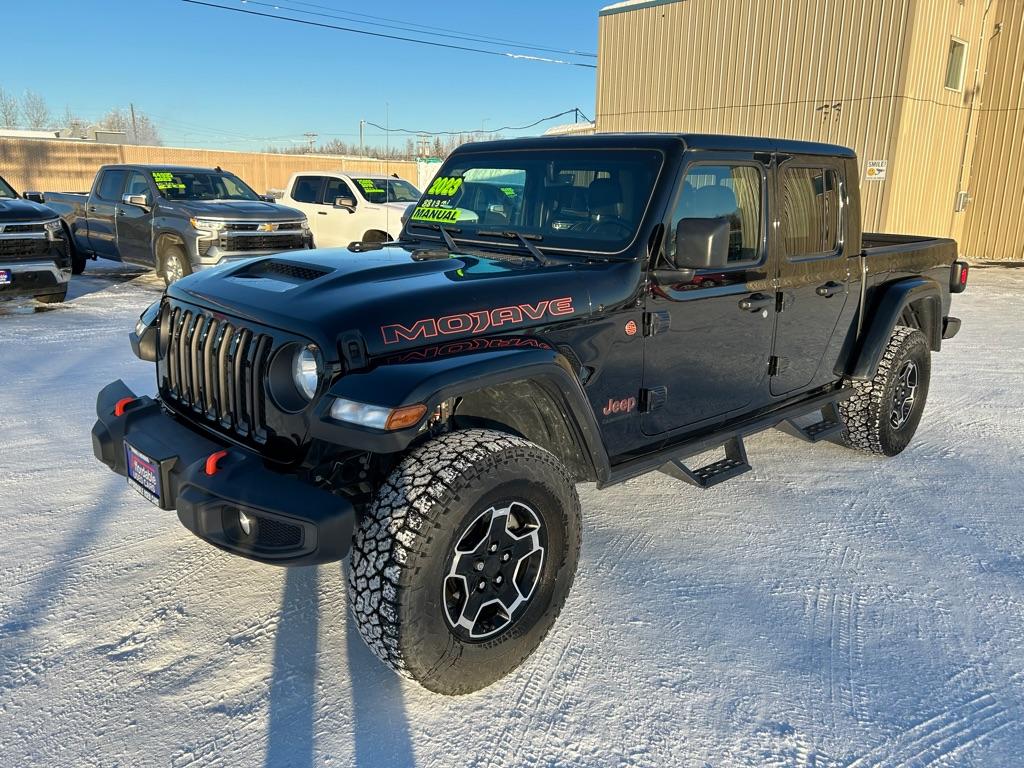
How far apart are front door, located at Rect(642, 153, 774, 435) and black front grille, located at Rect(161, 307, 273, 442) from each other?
1.58 metres

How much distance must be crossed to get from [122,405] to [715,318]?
256 centimetres

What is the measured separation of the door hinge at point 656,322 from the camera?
3277 millimetres

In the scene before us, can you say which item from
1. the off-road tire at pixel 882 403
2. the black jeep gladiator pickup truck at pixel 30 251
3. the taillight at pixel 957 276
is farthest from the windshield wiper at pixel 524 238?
the black jeep gladiator pickup truck at pixel 30 251

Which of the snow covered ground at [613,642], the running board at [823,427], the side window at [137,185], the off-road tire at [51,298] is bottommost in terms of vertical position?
the snow covered ground at [613,642]

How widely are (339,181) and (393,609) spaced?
37.7 ft

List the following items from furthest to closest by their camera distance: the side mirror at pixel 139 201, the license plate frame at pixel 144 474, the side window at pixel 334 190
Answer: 1. the side window at pixel 334 190
2. the side mirror at pixel 139 201
3. the license plate frame at pixel 144 474

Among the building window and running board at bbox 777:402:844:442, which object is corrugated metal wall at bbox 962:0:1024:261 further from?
running board at bbox 777:402:844:442

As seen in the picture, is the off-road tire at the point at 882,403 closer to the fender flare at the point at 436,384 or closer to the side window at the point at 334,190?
the fender flare at the point at 436,384

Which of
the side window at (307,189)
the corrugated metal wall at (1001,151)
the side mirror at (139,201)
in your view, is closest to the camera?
the side mirror at (139,201)

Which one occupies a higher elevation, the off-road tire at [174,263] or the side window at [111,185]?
the side window at [111,185]

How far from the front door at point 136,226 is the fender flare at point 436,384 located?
374 inches

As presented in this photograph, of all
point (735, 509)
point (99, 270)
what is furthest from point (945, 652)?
point (99, 270)

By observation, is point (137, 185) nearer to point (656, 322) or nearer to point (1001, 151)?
point (656, 322)

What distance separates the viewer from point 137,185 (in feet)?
36.7
